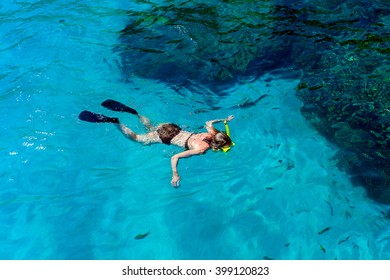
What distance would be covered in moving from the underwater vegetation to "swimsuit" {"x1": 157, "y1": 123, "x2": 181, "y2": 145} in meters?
1.85

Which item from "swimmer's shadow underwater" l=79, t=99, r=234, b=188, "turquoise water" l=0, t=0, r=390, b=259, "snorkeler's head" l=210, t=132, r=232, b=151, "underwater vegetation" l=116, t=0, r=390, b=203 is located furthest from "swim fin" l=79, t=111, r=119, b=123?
"underwater vegetation" l=116, t=0, r=390, b=203

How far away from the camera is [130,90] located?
31.2ft

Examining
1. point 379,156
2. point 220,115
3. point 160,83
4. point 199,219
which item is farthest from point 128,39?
point 379,156

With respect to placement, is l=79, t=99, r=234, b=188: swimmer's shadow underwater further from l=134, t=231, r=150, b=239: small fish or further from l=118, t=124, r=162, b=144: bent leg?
l=134, t=231, r=150, b=239: small fish

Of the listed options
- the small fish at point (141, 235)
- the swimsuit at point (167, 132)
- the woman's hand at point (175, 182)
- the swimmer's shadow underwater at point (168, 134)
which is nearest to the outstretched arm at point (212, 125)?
the swimmer's shadow underwater at point (168, 134)

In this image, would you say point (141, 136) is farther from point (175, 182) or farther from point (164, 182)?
point (175, 182)

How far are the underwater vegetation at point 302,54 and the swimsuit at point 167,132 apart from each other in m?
1.85

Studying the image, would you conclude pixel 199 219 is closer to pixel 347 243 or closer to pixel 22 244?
pixel 347 243

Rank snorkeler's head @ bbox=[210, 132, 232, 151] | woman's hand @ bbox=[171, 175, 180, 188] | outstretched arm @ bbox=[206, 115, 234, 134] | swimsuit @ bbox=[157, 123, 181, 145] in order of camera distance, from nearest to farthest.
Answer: woman's hand @ bbox=[171, 175, 180, 188]
snorkeler's head @ bbox=[210, 132, 232, 151]
outstretched arm @ bbox=[206, 115, 234, 134]
swimsuit @ bbox=[157, 123, 181, 145]

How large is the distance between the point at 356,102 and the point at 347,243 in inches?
140

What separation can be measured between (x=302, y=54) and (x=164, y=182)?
5304 millimetres

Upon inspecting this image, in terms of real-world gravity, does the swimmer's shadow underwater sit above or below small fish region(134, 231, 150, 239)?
above

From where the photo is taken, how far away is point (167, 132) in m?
7.87

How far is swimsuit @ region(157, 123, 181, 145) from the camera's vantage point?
782 cm
